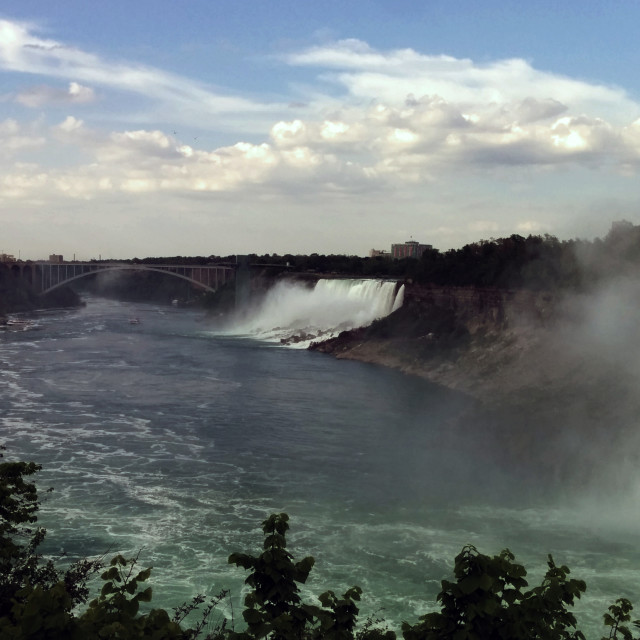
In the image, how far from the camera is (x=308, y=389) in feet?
114

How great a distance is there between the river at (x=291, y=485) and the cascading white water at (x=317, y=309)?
1824cm

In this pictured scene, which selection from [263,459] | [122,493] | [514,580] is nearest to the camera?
[514,580]

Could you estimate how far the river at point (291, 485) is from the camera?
1409 cm

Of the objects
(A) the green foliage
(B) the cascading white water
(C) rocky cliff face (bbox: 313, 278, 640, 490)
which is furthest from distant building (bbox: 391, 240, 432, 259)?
(A) the green foliage

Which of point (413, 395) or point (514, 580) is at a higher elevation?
point (514, 580)

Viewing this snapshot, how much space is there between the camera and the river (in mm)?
14094

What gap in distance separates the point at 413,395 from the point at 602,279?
12.5 meters

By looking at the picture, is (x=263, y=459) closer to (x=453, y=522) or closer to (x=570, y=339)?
(x=453, y=522)

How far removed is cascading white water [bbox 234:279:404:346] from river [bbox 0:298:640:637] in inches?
718

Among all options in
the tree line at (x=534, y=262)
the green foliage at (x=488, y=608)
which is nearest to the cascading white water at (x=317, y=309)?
the tree line at (x=534, y=262)

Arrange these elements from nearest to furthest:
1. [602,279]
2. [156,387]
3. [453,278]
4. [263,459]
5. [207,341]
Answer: [263,459]
[156,387]
[602,279]
[453,278]
[207,341]

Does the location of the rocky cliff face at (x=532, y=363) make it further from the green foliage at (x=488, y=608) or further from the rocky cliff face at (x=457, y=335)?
the green foliage at (x=488, y=608)

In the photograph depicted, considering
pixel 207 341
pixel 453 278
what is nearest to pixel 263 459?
pixel 453 278

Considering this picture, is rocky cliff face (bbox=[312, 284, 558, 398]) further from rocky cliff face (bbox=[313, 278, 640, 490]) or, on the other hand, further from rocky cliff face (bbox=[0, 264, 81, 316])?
rocky cliff face (bbox=[0, 264, 81, 316])
